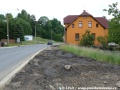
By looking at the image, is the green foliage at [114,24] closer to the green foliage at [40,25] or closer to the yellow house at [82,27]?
the yellow house at [82,27]

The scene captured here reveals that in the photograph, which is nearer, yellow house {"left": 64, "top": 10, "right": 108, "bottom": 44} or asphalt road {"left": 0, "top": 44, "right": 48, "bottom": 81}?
asphalt road {"left": 0, "top": 44, "right": 48, "bottom": 81}

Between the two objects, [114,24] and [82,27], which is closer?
[114,24]

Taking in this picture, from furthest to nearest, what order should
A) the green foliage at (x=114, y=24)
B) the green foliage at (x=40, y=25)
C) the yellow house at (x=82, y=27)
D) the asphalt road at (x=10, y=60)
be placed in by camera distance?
the green foliage at (x=40, y=25), the yellow house at (x=82, y=27), the green foliage at (x=114, y=24), the asphalt road at (x=10, y=60)

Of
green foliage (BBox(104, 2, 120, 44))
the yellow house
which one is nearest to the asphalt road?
green foliage (BBox(104, 2, 120, 44))

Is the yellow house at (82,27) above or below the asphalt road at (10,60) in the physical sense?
above

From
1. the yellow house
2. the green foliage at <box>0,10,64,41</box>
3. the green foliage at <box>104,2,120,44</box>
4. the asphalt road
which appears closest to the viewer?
the asphalt road

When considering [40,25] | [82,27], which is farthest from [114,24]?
[40,25]

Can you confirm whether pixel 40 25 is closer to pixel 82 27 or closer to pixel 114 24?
pixel 82 27

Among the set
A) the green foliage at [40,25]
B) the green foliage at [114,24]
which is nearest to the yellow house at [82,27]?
the green foliage at [114,24]

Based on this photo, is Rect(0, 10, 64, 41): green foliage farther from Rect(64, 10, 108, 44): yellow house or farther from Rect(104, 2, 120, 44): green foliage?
Rect(104, 2, 120, 44): green foliage

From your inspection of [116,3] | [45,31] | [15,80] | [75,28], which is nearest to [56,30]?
[45,31]

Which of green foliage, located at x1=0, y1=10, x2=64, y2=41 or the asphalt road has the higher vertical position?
green foliage, located at x1=0, y1=10, x2=64, y2=41

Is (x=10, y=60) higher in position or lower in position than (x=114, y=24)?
lower

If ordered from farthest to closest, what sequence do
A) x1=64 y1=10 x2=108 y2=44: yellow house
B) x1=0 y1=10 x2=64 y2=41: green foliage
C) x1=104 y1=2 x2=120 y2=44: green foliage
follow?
x1=0 y1=10 x2=64 y2=41: green foliage, x1=64 y1=10 x2=108 y2=44: yellow house, x1=104 y1=2 x2=120 y2=44: green foliage
